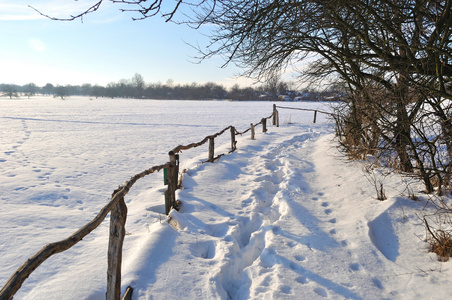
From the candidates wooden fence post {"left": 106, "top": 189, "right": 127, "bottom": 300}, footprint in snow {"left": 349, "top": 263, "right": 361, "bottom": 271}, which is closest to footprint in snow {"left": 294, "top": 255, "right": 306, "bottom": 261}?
footprint in snow {"left": 349, "top": 263, "right": 361, "bottom": 271}

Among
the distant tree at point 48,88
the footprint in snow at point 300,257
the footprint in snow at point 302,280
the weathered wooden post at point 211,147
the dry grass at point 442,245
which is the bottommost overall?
the footprint in snow at point 302,280

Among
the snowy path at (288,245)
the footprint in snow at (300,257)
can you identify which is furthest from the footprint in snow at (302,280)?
the footprint in snow at (300,257)

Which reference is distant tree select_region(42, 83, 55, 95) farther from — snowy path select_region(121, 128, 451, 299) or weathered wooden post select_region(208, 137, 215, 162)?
snowy path select_region(121, 128, 451, 299)

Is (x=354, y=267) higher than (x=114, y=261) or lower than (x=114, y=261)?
lower

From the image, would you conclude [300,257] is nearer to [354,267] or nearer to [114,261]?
[354,267]

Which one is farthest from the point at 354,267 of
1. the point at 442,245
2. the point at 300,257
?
the point at 442,245

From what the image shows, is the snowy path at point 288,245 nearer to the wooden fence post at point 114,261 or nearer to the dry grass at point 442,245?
the dry grass at point 442,245

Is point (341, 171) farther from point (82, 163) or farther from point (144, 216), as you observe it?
point (82, 163)

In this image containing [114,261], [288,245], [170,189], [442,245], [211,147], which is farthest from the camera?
[211,147]

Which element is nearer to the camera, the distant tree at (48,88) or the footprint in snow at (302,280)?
the footprint in snow at (302,280)

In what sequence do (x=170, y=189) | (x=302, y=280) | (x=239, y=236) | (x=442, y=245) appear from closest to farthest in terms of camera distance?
(x=302, y=280) < (x=442, y=245) < (x=239, y=236) < (x=170, y=189)

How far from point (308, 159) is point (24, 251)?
7.28 m

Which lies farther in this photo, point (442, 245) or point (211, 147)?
point (211, 147)

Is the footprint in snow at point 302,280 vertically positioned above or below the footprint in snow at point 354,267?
below
